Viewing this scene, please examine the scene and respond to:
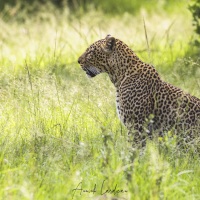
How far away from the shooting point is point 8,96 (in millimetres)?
8000

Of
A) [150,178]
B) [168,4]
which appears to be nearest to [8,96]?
[150,178]

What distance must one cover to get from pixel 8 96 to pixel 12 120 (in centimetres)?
58

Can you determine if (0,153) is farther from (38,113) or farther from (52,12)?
(52,12)

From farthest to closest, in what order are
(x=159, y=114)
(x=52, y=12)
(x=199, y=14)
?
(x=52, y=12) → (x=199, y=14) → (x=159, y=114)

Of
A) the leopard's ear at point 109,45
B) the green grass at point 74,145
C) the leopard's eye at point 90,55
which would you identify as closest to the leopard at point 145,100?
the leopard's ear at point 109,45

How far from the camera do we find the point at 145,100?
6930mm

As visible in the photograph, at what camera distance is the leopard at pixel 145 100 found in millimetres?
6840

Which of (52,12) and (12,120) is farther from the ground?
(52,12)

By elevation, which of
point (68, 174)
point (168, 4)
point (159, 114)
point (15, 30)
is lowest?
point (68, 174)

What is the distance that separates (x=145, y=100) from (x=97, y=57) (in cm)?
60
